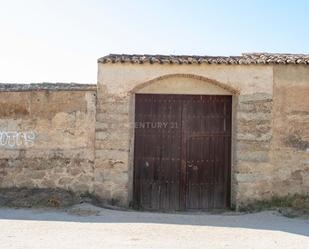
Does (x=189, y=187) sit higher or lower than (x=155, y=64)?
lower

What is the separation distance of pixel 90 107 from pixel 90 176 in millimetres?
1567

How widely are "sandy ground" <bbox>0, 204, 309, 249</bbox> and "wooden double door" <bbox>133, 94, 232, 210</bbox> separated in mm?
1099

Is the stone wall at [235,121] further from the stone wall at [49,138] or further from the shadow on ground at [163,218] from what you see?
the shadow on ground at [163,218]

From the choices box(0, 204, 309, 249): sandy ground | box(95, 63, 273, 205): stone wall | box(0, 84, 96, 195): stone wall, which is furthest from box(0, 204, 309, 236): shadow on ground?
box(0, 84, 96, 195): stone wall

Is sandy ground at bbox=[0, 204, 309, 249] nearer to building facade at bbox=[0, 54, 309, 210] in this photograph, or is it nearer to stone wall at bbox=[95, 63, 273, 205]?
stone wall at bbox=[95, 63, 273, 205]

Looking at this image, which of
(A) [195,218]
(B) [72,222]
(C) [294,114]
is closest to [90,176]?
(B) [72,222]

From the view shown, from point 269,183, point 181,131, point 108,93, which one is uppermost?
point 108,93

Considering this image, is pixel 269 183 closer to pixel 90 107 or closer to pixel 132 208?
pixel 132 208

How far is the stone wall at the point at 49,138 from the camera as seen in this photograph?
413 inches

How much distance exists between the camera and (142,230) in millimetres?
8086

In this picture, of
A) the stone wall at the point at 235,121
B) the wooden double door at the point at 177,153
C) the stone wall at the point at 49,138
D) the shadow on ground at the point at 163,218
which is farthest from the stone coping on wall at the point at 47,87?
the shadow on ground at the point at 163,218

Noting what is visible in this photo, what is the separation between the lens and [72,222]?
8.65 metres

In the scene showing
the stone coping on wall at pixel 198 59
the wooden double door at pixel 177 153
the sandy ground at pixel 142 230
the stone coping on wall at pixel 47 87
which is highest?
the stone coping on wall at pixel 198 59

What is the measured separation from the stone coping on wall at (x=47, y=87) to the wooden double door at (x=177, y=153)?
1234 millimetres
